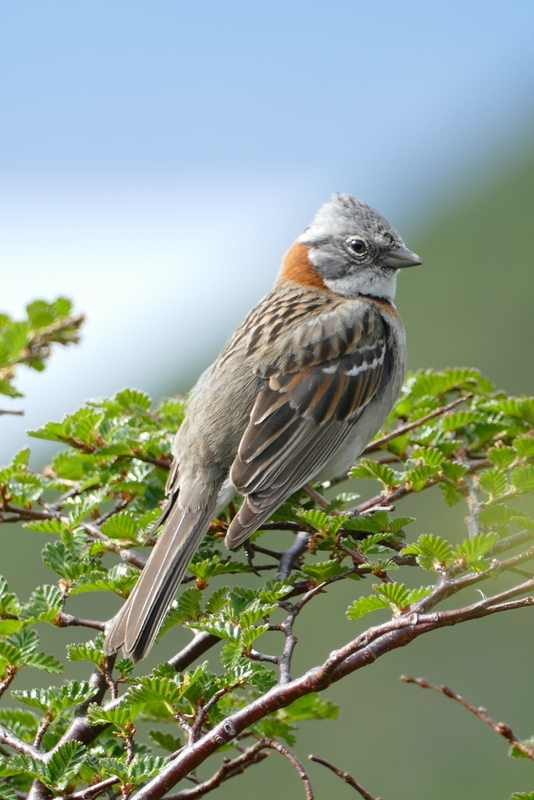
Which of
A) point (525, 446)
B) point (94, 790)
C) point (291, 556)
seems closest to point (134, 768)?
point (94, 790)

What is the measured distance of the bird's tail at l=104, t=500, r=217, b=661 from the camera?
3338 millimetres

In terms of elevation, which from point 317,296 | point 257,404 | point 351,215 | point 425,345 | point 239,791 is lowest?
point 239,791

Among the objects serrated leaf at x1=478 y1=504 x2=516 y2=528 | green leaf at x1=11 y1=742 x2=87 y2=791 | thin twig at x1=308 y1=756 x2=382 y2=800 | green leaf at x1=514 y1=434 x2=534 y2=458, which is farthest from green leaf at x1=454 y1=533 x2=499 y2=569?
green leaf at x1=11 y1=742 x2=87 y2=791

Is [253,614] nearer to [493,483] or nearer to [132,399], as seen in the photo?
[493,483]

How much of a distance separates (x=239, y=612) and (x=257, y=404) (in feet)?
6.21

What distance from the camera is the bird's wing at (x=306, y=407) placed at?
4.59 m

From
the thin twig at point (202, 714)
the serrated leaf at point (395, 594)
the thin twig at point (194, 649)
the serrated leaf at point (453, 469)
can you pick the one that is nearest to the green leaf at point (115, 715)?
the thin twig at point (202, 714)

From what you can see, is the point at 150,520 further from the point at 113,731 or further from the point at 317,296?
the point at 317,296

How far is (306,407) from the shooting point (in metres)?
5.10

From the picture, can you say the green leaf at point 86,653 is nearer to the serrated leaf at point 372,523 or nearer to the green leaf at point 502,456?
the serrated leaf at point 372,523

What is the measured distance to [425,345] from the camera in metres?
29.6

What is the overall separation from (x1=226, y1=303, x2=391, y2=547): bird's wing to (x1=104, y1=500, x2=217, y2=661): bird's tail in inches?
8.0

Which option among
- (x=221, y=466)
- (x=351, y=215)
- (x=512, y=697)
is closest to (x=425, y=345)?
(x=512, y=697)

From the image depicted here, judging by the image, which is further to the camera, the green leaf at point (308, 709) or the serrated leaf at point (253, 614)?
the green leaf at point (308, 709)
